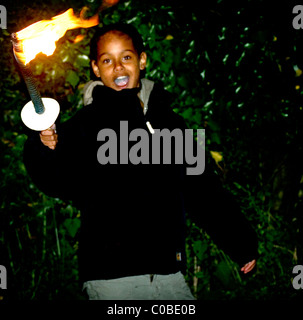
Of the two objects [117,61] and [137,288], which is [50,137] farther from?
[137,288]

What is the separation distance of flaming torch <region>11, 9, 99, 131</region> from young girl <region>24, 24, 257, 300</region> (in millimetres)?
250

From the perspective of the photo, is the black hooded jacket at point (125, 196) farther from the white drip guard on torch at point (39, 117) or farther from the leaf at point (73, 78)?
the leaf at point (73, 78)

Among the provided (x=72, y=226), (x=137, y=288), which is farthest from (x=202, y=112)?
(x=137, y=288)

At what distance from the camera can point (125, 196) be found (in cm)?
210

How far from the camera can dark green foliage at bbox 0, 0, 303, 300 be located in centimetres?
310

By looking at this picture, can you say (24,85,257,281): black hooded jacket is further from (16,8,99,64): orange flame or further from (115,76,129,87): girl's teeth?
(16,8,99,64): orange flame

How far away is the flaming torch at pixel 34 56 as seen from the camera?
147 centimetres

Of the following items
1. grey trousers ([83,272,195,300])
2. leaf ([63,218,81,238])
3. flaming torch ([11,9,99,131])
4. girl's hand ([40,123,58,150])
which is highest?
flaming torch ([11,9,99,131])

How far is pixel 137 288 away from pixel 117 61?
1.62 meters

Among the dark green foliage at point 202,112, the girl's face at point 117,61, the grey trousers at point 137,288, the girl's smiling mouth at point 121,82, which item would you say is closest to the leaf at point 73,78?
the dark green foliage at point 202,112

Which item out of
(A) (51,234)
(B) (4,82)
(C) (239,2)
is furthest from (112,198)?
(C) (239,2)

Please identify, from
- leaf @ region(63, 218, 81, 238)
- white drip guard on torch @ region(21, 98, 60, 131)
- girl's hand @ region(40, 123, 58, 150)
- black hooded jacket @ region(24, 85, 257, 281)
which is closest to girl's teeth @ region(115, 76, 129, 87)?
black hooded jacket @ region(24, 85, 257, 281)

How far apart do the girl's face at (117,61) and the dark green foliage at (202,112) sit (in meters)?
0.72

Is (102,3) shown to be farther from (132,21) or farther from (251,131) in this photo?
(251,131)
